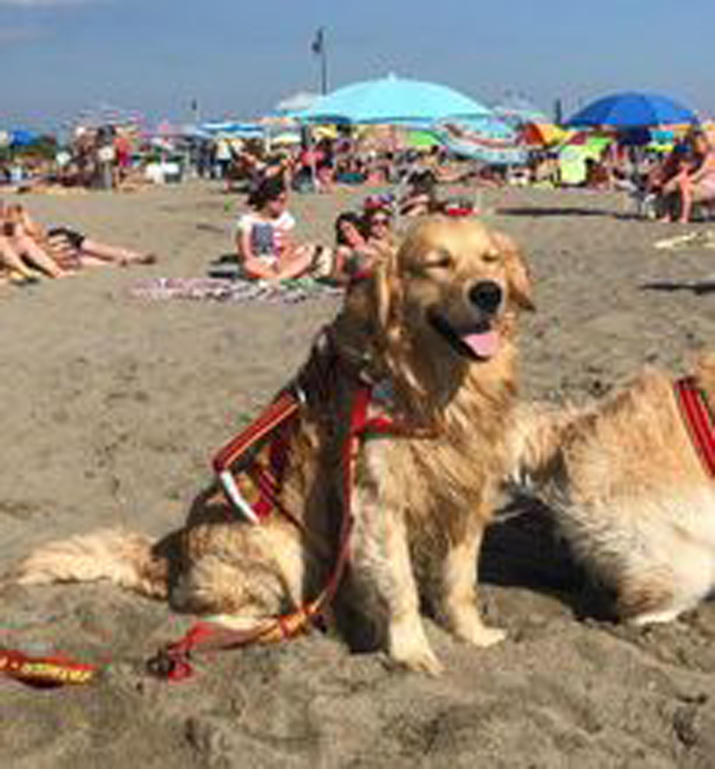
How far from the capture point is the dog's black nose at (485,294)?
3.36 metres

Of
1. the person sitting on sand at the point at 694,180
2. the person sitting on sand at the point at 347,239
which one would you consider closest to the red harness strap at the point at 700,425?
the person sitting on sand at the point at 347,239

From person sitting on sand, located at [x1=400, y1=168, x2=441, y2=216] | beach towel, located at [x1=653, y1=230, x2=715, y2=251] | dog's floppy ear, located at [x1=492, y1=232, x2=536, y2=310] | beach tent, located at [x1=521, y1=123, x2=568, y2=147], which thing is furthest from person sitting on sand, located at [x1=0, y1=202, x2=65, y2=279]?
beach tent, located at [x1=521, y1=123, x2=568, y2=147]

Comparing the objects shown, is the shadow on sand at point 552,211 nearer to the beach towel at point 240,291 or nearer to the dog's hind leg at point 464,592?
the beach towel at point 240,291

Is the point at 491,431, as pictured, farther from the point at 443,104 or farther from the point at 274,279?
the point at 443,104

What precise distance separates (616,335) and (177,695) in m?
5.14

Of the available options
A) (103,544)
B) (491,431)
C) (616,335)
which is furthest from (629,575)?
(616,335)

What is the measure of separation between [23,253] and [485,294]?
10244 mm

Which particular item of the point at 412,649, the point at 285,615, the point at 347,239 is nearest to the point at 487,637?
the point at 412,649

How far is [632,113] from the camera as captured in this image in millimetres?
23094

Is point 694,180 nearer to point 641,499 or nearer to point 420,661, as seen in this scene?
point 641,499

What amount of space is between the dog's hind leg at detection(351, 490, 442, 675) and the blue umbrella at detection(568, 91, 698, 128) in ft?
68.3

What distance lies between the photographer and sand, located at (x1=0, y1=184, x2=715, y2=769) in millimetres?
2941

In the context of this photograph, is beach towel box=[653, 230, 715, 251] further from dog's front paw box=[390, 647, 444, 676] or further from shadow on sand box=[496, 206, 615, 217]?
dog's front paw box=[390, 647, 444, 676]

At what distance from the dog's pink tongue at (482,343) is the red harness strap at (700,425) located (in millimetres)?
788
